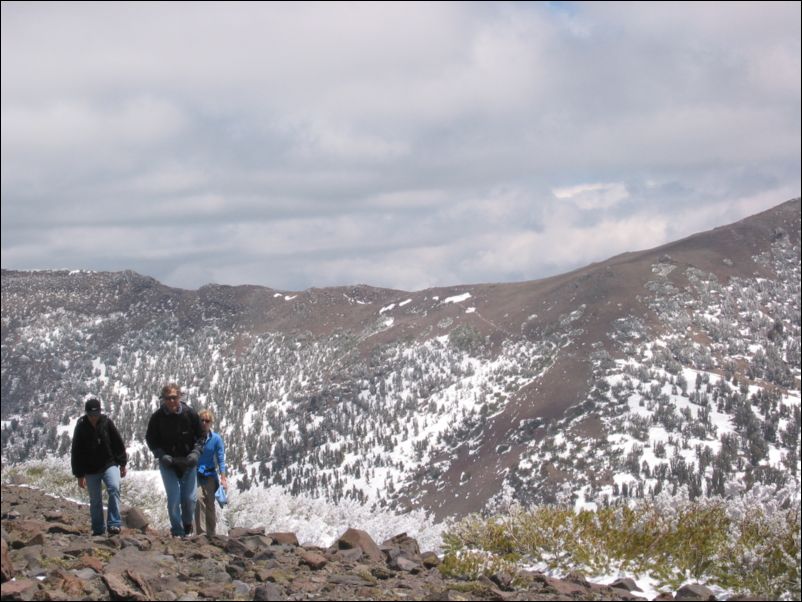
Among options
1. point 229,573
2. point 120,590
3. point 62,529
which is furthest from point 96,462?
point 120,590

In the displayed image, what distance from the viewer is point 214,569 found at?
1402 centimetres

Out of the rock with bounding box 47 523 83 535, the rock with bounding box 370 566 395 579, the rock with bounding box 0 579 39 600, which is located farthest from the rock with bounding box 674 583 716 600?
the rock with bounding box 47 523 83 535

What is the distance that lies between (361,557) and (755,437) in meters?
188

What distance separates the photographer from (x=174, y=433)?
18406 millimetres

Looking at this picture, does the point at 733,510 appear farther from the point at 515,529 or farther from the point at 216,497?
the point at 216,497

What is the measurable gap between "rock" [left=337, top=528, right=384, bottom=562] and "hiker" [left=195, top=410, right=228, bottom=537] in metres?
3.58

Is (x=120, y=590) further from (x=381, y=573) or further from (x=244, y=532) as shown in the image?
(x=244, y=532)

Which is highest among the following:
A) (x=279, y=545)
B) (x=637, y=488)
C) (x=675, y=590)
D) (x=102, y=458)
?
(x=102, y=458)

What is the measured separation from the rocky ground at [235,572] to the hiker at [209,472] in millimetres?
1945

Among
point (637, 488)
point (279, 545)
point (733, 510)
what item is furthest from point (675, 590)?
point (637, 488)

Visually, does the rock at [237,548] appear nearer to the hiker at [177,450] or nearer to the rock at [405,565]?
the hiker at [177,450]

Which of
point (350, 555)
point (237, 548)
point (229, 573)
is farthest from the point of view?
point (350, 555)

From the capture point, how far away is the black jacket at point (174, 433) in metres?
18.4

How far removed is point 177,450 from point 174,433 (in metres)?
0.38
